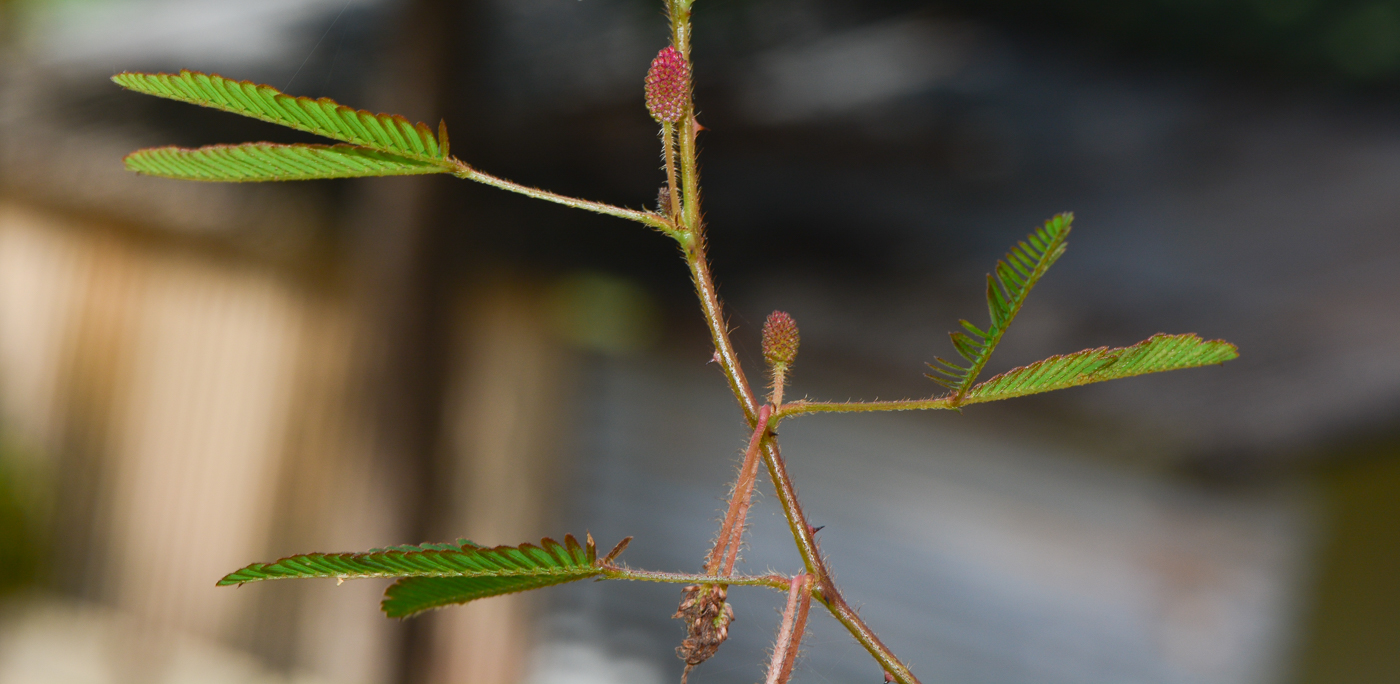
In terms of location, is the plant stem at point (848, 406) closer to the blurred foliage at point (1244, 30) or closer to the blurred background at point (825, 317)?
the blurred background at point (825, 317)

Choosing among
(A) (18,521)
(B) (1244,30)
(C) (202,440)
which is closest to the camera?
(B) (1244,30)

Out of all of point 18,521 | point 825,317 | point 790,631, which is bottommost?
point 790,631

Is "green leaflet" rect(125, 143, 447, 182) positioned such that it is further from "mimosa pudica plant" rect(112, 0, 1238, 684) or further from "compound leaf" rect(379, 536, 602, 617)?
"compound leaf" rect(379, 536, 602, 617)

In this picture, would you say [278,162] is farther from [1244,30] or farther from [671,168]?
[1244,30]

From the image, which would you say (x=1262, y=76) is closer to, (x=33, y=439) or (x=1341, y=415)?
(x=1341, y=415)

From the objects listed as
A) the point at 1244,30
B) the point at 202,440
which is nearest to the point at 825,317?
the point at 1244,30

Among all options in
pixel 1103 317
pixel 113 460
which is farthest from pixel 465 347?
pixel 113 460

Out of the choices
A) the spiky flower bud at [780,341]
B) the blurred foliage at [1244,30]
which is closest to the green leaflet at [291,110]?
the spiky flower bud at [780,341]
